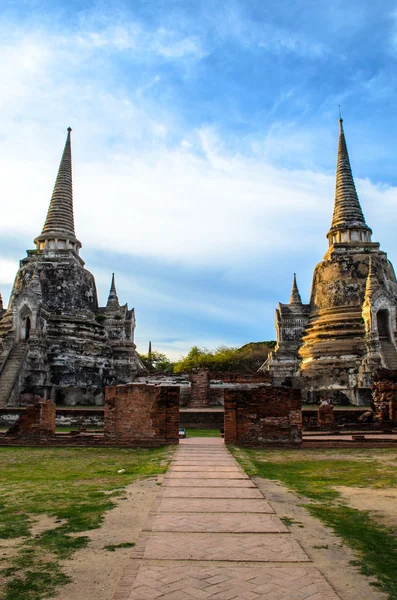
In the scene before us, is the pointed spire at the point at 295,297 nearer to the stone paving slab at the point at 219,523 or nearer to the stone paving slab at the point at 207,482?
the stone paving slab at the point at 207,482

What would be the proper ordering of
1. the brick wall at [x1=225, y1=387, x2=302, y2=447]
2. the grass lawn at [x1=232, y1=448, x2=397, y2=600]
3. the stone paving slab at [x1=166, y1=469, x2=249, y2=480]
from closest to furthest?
the grass lawn at [x1=232, y1=448, x2=397, y2=600], the stone paving slab at [x1=166, y1=469, x2=249, y2=480], the brick wall at [x1=225, y1=387, x2=302, y2=447]

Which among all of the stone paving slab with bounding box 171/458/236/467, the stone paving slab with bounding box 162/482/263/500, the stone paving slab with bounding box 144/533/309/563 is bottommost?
the stone paving slab with bounding box 144/533/309/563

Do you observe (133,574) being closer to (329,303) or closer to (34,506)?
(34,506)

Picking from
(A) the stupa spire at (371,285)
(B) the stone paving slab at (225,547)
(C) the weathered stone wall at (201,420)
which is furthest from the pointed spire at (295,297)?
(B) the stone paving slab at (225,547)

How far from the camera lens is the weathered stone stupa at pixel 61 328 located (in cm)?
2692

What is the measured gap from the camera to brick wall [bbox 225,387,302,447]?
13000mm

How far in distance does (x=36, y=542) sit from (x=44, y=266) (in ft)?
97.3

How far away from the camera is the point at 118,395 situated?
13.6 meters

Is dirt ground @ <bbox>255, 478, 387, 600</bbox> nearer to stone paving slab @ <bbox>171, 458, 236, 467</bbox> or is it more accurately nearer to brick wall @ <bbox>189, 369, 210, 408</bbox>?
stone paving slab @ <bbox>171, 458, 236, 467</bbox>

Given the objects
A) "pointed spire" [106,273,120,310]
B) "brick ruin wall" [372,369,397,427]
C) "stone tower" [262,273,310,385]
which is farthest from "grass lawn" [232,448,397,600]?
"pointed spire" [106,273,120,310]

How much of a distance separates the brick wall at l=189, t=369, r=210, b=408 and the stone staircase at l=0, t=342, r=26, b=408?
354 inches

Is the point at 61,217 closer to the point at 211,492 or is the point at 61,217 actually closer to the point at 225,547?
the point at 211,492

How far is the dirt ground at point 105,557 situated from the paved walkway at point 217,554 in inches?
4.9

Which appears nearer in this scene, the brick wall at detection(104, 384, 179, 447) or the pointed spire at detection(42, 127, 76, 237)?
the brick wall at detection(104, 384, 179, 447)
